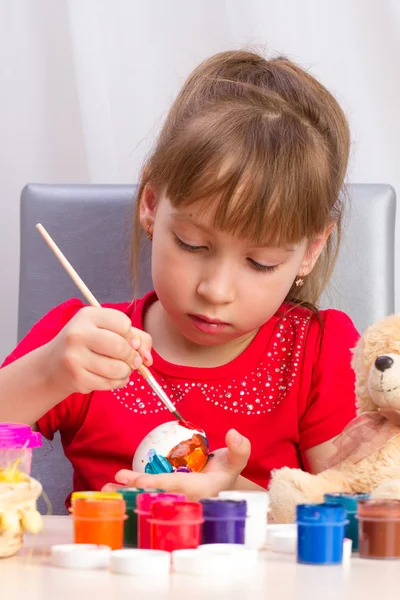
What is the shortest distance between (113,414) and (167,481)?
383 millimetres

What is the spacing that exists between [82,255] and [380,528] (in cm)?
79

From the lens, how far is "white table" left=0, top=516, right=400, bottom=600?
0.46 meters

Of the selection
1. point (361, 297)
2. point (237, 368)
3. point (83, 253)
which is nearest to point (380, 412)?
point (237, 368)

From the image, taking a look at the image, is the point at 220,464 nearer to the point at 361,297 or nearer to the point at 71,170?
the point at 361,297

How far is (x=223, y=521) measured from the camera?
55 centimetres

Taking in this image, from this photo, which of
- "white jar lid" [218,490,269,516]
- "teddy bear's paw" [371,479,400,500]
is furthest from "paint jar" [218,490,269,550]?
"teddy bear's paw" [371,479,400,500]

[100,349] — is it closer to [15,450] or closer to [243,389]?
[15,450]

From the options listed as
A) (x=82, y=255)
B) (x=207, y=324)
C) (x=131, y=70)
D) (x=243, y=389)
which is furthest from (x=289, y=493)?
(x=131, y=70)

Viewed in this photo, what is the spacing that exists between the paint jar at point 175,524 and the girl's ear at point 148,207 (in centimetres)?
57

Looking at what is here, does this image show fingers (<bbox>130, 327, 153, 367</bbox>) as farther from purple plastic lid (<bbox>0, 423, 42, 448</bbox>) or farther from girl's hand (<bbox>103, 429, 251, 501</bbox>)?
purple plastic lid (<bbox>0, 423, 42, 448</bbox>)

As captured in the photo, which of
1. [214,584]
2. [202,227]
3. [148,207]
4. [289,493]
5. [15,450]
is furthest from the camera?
[148,207]

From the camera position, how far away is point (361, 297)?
1249 mm

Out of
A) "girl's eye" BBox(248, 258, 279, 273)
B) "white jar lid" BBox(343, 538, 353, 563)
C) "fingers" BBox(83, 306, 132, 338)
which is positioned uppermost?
"girl's eye" BBox(248, 258, 279, 273)

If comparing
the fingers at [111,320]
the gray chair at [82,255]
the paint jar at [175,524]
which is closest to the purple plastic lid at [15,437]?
the paint jar at [175,524]
